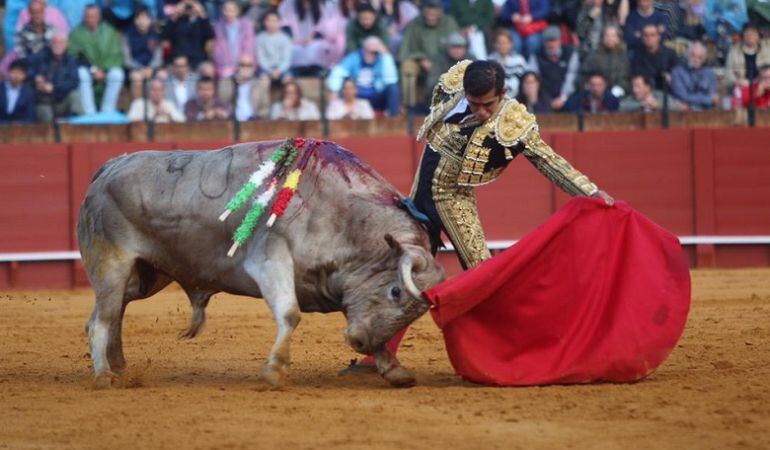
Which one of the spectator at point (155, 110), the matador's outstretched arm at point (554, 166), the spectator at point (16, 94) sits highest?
the spectator at point (16, 94)

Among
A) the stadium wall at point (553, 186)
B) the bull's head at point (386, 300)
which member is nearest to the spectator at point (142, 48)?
the stadium wall at point (553, 186)

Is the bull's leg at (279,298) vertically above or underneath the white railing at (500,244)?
above

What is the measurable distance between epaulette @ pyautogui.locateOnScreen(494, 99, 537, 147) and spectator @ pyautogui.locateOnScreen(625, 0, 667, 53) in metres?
5.66

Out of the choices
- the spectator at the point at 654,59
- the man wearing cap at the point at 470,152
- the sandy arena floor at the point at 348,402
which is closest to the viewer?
the sandy arena floor at the point at 348,402

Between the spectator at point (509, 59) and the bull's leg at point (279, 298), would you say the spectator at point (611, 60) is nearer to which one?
the spectator at point (509, 59)

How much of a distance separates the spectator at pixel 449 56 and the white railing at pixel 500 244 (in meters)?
1.35

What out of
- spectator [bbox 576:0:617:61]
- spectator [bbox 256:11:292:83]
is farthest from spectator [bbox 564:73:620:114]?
spectator [bbox 256:11:292:83]

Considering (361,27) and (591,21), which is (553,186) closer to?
(591,21)

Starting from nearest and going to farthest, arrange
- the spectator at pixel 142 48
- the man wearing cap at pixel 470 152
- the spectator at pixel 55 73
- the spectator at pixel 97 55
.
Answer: the man wearing cap at pixel 470 152
the spectator at pixel 55 73
the spectator at pixel 97 55
the spectator at pixel 142 48

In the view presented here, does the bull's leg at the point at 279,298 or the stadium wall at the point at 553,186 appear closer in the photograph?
the bull's leg at the point at 279,298

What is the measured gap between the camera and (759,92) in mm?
11234

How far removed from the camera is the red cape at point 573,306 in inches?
221

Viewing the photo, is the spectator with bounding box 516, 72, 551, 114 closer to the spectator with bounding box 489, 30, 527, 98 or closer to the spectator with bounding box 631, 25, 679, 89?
the spectator with bounding box 489, 30, 527, 98

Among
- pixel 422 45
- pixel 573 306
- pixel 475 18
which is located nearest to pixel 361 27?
pixel 422 45
